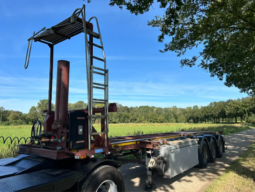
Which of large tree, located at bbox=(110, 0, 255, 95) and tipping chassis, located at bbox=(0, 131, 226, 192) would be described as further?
large tree, located at bbox=(110, 0, 255, 95)

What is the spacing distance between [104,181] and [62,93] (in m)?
1.83

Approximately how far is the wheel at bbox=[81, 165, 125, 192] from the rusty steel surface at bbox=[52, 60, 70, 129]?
3.62 feet

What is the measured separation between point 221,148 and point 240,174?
3520mm

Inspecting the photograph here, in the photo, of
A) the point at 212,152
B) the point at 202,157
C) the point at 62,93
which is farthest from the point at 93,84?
the point at 212,152

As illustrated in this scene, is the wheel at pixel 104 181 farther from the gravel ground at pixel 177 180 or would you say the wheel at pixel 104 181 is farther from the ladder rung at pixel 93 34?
the ladder rung at pixel 93 34

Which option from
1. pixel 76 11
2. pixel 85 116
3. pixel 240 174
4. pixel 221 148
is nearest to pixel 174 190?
pixel 240 174

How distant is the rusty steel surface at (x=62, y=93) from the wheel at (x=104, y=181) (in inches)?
43.4

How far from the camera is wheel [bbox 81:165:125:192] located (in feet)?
10.4

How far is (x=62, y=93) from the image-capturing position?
3688 millimetres

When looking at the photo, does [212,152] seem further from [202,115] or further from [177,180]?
[202,115]

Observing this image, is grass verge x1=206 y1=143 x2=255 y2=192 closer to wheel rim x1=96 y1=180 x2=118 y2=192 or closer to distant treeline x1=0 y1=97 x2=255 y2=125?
wheel rim x1=96 y1=180 x2=118 y2=192

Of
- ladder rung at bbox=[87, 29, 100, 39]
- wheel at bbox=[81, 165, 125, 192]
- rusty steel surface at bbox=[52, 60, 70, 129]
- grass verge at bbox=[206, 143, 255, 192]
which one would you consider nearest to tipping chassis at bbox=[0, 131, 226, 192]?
wheel at bbox=[81, 165, 125, 192]

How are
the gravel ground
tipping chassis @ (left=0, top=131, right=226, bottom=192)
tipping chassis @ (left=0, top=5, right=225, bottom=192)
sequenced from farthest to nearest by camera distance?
the gravel ground, tipping chassis @ (left=0, top=5, right=225, bottom=192), tipping chassis @ (left=0, top=131, right=226, bottom=192)

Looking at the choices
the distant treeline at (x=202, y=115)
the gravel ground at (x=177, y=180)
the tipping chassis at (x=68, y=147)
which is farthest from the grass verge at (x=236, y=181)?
the distant treeline at (x=202, y=115)
